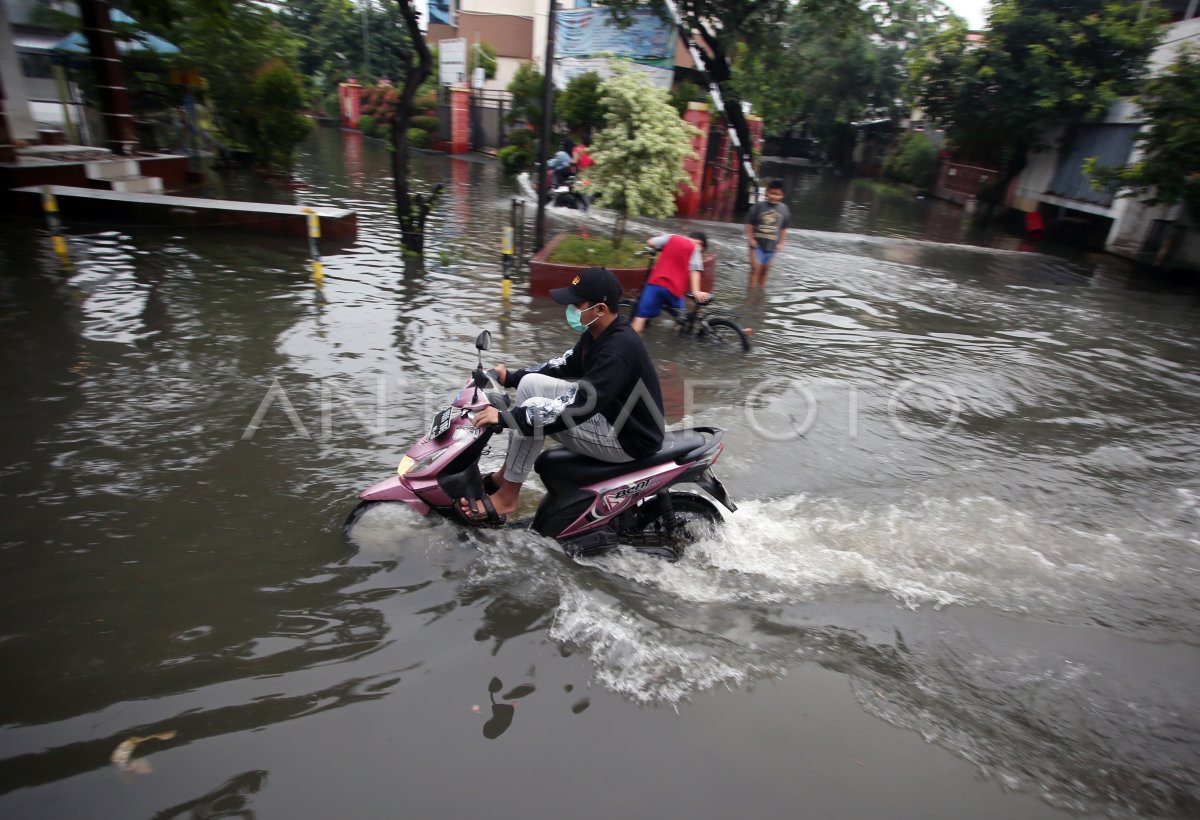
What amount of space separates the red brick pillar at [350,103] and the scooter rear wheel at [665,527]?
44.6 meters

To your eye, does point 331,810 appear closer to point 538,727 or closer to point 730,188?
point 538,727

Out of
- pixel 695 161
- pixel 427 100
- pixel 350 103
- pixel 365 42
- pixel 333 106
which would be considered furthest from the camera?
pixel 333 106

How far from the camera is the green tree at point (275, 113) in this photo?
1689 centimetres

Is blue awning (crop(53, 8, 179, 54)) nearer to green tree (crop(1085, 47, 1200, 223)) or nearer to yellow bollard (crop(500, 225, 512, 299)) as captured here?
yellow bollard (crop(500, 225, 512, 299))

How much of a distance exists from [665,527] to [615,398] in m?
1.00

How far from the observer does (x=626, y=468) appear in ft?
13.0

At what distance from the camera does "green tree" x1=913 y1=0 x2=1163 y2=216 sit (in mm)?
19219

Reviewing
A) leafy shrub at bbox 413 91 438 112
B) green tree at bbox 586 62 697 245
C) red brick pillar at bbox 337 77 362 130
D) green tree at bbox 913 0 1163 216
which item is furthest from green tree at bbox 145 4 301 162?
red brick pillar at bbox 337 77 362 130

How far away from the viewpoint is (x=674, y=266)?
8.09m

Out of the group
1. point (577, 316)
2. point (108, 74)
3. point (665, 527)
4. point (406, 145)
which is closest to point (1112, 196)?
point (406, 145)

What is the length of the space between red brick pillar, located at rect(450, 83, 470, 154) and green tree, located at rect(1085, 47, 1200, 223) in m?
25.6

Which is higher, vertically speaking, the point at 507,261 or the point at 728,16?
the point at 728,16

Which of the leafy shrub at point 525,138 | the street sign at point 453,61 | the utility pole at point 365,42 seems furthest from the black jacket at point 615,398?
the utility pole at point 365,42

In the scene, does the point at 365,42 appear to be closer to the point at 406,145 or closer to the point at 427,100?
the point at 427,100
